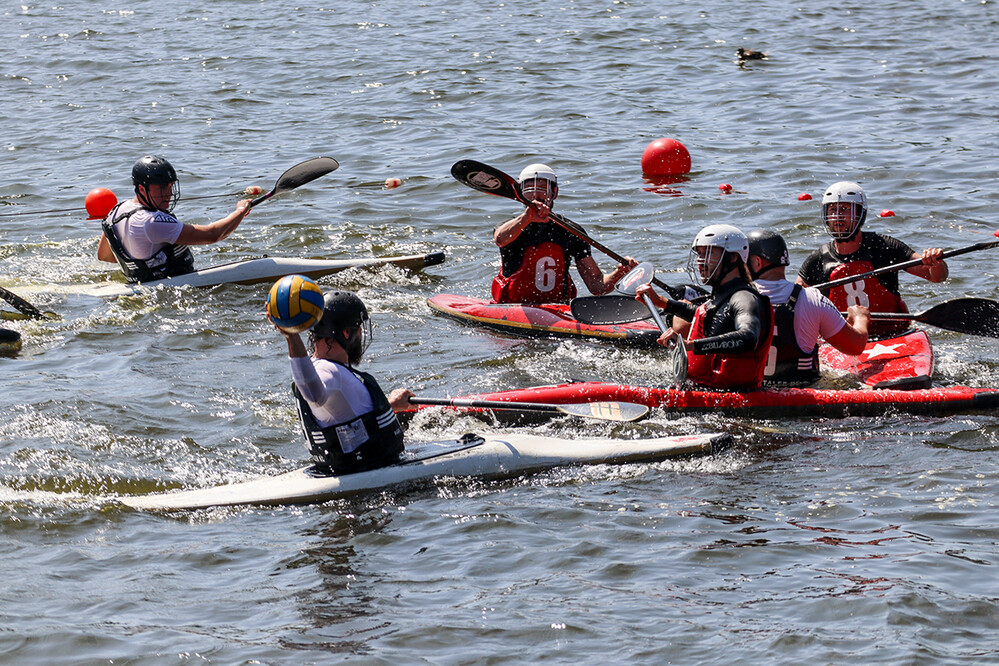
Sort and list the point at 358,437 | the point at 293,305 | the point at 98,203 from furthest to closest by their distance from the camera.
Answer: the point at 98,203, the point at 358,437, the point at 293,305

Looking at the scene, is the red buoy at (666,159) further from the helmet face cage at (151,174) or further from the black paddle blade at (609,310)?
the helmet face cage at (151,174)

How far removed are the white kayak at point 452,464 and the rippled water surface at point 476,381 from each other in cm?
9

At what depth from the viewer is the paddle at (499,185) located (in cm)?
958

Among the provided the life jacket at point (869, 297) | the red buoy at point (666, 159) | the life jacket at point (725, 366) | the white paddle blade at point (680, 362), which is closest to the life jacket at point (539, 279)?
the life jacket at point (869, 297)

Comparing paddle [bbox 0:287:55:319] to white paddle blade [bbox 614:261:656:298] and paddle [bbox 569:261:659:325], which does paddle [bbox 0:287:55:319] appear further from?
white paddle blade [bbox 614:261:656:298]

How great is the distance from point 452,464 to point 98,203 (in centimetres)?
851

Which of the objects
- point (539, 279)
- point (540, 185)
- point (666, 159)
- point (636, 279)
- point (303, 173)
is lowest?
point (539, 279)

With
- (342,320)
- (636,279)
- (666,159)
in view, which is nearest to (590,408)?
(636,279)

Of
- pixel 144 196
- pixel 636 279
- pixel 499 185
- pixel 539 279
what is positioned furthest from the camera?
pixel 144 196

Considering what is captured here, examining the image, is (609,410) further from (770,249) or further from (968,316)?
(968,316)

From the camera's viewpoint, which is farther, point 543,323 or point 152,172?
point 152,172

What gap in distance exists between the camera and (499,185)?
9.79 m

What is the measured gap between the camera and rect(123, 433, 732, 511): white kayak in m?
6.43

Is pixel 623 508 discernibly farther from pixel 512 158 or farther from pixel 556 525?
pixel 512 158
